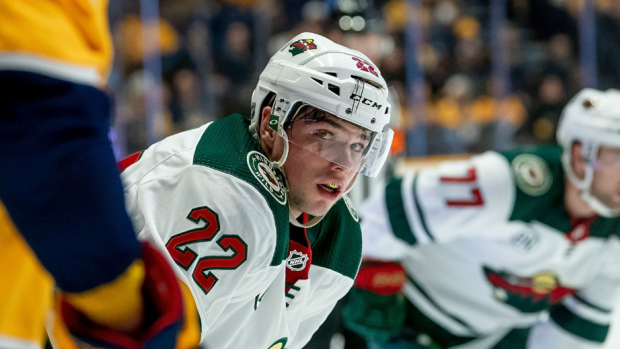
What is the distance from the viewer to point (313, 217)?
183 centimetres

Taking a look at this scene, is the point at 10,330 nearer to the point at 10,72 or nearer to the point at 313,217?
the point at 10,72

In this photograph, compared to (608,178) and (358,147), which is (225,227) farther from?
(608,178)

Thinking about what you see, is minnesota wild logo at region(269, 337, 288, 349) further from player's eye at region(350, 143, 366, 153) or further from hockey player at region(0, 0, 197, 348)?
hockey player at region(0, 0, 197, 348)

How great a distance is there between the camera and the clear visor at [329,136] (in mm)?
1687

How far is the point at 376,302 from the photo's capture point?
290 centimetres

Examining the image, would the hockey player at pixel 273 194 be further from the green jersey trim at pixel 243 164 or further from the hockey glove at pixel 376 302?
the hockey glove at pixel 376 302

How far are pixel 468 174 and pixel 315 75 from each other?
140 centimetres

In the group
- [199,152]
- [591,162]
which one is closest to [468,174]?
[591,162]

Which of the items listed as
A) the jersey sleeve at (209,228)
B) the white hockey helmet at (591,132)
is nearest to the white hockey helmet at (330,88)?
the jersey sleeve at (209,228)

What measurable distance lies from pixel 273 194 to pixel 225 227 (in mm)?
155

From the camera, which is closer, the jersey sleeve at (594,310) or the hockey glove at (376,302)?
the hockey glove at (376,302)

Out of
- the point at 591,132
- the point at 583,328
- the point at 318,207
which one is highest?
the point at 318,207

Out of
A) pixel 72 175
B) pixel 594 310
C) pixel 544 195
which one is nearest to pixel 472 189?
pixel 544 195

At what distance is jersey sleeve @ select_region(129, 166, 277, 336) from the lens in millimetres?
1405
